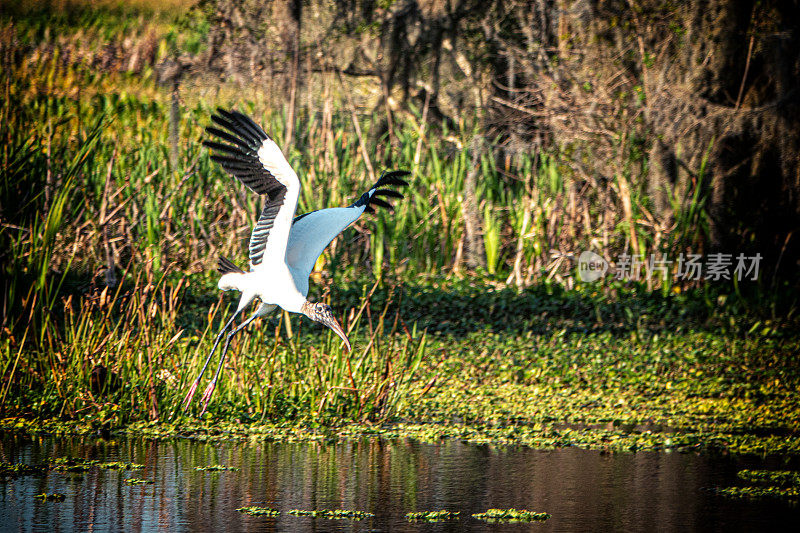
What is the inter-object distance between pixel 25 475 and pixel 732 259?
7.82 m

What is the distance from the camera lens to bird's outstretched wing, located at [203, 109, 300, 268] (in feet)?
19.4

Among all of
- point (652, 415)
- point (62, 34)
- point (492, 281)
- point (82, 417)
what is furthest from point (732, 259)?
point (62, 34)

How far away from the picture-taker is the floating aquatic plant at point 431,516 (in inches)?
188

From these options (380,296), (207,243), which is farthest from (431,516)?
(207,243)

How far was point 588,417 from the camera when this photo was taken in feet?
23.1

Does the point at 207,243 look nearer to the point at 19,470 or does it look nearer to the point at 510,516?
the point at 19,470

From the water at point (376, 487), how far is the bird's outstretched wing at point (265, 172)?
1257 mm

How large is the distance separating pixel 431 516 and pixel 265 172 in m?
2.28

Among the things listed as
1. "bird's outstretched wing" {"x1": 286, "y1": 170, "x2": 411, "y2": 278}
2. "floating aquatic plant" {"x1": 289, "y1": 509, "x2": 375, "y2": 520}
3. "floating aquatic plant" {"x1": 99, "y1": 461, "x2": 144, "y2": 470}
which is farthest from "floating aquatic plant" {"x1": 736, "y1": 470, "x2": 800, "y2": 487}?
"floating aquatic plant" {"x1": 99, "y1": 461, "x2": 144, "y2": 470}

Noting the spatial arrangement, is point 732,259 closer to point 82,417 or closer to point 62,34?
point 82,417

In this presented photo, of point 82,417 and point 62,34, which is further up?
point 62,34

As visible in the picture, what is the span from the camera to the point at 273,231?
6.21 m

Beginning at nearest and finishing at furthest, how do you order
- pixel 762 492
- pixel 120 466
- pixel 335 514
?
pixel 335 514
pixel 762 492
pixel 120 466

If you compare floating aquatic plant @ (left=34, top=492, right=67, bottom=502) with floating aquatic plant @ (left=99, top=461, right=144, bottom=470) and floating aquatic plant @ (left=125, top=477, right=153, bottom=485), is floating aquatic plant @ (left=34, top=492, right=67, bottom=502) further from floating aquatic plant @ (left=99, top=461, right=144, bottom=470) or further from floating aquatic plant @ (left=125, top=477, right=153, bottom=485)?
floating aquatic plant @ (left=99, top=461, right=144, bottom=470)
